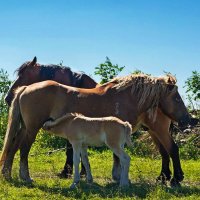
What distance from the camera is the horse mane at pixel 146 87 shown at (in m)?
8.55

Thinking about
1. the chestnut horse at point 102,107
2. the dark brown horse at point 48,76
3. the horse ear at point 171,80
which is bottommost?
the chestnut horse at point 102,107

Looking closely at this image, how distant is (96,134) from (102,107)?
969mm

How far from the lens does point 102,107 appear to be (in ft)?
27.6

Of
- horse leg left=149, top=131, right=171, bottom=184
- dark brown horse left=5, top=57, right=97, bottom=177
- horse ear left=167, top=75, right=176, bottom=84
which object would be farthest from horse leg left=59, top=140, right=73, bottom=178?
horse ear left=167, top=75, right=176, bottom=84

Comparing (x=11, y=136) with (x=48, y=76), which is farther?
(x=48, y=76)

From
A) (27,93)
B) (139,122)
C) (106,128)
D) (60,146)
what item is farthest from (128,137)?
(60,146)

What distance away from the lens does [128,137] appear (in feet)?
25.0

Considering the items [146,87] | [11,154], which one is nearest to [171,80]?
[146,87]

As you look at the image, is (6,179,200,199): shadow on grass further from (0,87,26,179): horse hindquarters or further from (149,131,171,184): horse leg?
(149,131,171,184): horse leg

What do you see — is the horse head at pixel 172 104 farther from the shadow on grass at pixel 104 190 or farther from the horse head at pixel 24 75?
the horse head at pixel 24 75

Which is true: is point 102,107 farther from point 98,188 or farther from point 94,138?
point 98,188

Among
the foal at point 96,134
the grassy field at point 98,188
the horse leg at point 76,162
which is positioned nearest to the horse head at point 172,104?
the grassy field at point 98,188

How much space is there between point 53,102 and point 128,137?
1542 mm

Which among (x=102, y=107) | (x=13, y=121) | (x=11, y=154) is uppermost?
(x=102, y=107)
